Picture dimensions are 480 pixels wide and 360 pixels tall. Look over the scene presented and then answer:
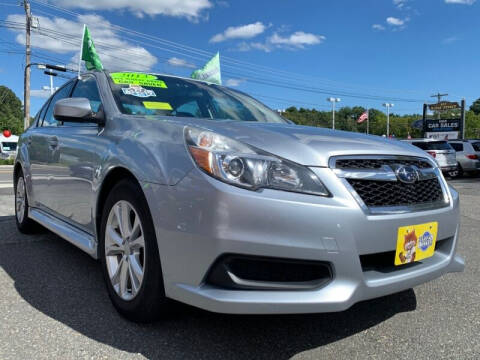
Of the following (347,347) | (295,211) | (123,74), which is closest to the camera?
(295,211)

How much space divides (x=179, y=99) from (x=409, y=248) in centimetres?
194

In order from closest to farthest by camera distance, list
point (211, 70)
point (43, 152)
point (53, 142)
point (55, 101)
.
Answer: point (53, 142)
point (43, 152)
point (55, 101)
point (211, 70)

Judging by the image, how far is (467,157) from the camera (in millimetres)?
15875

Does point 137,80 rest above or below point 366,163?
above

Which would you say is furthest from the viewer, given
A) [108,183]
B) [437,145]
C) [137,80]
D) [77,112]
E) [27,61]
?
[27,61]

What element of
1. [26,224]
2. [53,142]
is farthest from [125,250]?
[26,224]

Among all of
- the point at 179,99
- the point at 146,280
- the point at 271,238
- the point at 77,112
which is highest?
the point at 179,99

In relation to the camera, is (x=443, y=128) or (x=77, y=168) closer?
(x=77, y=168)

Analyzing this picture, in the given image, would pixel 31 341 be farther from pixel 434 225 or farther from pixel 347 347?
pixel 434 225

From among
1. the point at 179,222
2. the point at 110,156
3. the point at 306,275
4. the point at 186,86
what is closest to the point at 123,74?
the point at 186,86

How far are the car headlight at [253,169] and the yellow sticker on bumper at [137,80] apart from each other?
1.40m

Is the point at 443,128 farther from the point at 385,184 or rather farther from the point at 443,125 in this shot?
the point at 385,184

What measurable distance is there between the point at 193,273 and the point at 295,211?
0.54 metres

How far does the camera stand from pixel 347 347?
2152 millimetres
